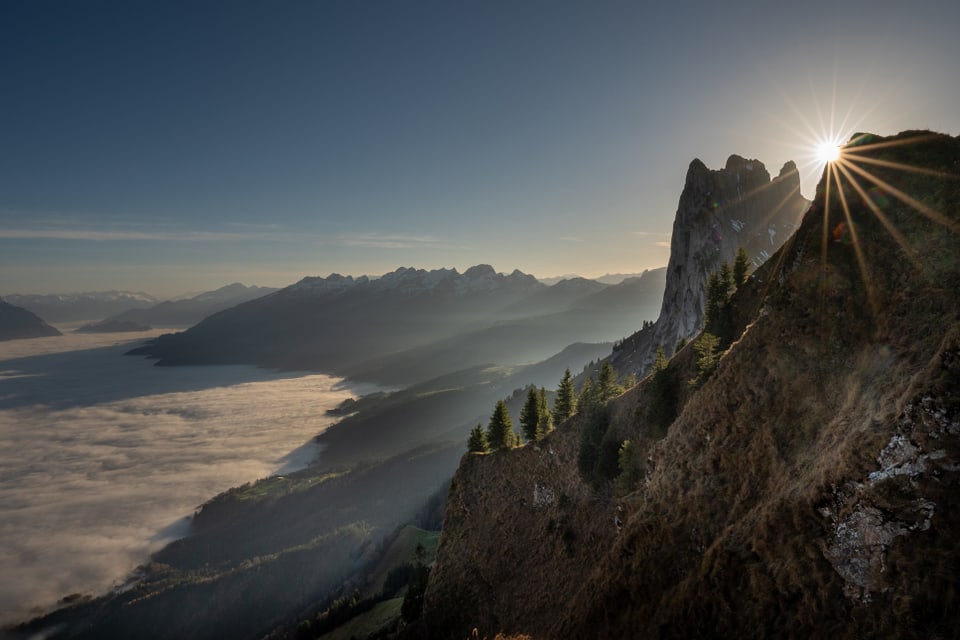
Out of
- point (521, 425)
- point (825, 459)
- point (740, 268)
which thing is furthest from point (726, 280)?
point (825, 459)

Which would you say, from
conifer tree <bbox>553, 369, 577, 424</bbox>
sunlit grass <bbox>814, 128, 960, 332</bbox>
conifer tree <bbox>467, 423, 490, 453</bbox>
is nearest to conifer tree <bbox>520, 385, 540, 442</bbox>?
conifer tree <bbox>553, 369, 577, 424</bbox>

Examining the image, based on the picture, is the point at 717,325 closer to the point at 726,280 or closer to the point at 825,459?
the point at 726,280

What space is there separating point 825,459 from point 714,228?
138m

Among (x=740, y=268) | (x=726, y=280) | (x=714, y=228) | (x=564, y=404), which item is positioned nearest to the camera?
(x=740, y=268)

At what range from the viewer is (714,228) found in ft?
456

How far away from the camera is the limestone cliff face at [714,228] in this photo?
445 feet

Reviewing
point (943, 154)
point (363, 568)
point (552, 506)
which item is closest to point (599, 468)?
point (552, 506)

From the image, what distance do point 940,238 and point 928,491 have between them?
54.1 feet

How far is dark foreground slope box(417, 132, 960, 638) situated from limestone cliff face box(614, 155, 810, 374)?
105m

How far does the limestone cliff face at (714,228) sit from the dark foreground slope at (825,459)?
105m

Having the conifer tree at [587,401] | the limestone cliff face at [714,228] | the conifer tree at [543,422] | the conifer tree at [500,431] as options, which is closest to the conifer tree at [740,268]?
the conifer tree at [587,401]

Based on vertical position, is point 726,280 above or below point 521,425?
above

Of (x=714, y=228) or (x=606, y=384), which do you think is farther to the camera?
(x=714, y=228)

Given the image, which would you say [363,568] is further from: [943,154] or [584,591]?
[943,154]
